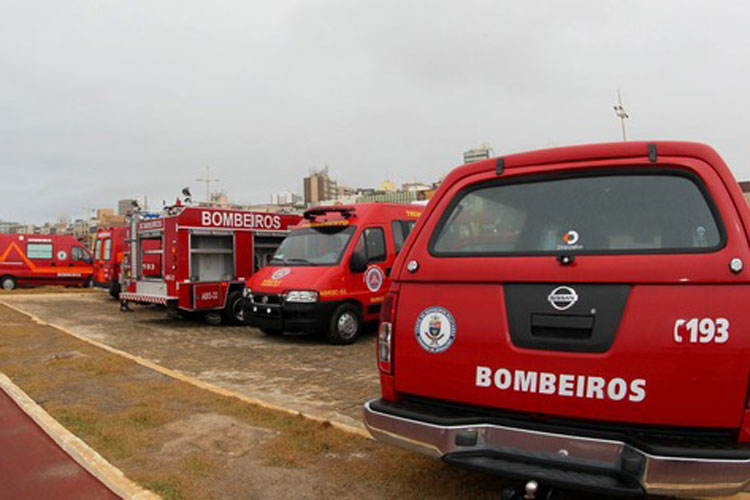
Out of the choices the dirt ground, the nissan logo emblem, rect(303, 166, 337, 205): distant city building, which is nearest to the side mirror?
the dirt ground

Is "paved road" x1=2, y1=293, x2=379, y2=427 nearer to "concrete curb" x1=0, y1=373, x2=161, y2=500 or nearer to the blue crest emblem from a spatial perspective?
"concrete curb" x1=0, y1=373, x2=161, y2=500

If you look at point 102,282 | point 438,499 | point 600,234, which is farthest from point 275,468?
point 102,282

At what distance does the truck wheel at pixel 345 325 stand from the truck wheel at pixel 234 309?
337 cm

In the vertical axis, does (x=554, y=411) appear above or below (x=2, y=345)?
above

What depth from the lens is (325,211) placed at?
986 cm

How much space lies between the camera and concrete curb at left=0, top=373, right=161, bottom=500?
3328 mm

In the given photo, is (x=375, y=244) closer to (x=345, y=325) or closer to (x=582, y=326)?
(x=345, y=325)

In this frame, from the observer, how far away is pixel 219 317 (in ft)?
39.2

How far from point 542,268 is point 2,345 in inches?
351

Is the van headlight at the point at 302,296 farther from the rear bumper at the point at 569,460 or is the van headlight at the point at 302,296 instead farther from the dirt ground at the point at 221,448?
the rear bumper at the point at 569,460

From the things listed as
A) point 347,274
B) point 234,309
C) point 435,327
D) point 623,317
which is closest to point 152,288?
point 234,309

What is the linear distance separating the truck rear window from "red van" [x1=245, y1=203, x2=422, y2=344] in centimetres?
603

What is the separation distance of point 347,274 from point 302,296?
89 cm

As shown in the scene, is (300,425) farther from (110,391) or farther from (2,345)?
(2,345)
